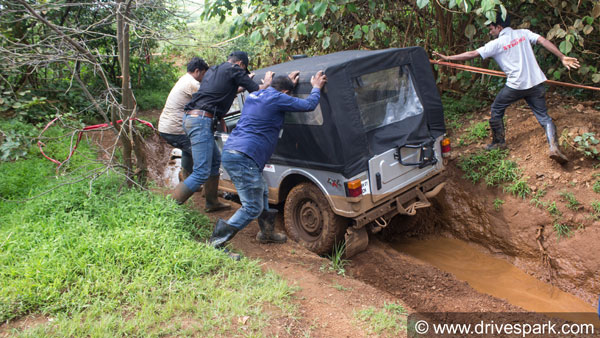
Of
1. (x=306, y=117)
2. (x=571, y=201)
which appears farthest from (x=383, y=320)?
(x=571, y=201)

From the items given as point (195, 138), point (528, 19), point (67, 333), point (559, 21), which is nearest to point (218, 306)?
point (67, 333)

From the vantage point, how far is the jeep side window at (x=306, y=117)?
4.22 meters

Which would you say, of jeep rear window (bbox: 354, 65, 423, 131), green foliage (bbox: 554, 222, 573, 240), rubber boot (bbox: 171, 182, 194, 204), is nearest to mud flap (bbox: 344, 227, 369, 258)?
jeep rear window (bbox: 354, 65, 423, 131)

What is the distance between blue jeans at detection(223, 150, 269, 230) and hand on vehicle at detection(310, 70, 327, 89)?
0.96 metres

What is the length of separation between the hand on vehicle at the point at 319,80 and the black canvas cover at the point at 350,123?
2.3 inches

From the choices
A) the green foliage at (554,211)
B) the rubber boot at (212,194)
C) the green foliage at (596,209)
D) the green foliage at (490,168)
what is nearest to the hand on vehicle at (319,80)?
the rubber boot at (212,194)

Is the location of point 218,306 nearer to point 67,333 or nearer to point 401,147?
point 67,333

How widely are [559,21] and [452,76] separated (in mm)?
1555

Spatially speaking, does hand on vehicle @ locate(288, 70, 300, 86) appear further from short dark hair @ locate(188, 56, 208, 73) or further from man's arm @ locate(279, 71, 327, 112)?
short dark hair @ locate(188, 56, 208, 73)

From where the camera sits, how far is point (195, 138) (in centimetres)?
474

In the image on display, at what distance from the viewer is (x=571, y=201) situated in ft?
15.5

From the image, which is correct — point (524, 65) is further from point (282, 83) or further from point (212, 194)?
point (212, 194)

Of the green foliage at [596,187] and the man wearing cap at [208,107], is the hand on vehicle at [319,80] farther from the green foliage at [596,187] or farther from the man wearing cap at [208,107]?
the green foliage at [596,187]

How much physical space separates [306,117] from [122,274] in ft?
7.32
